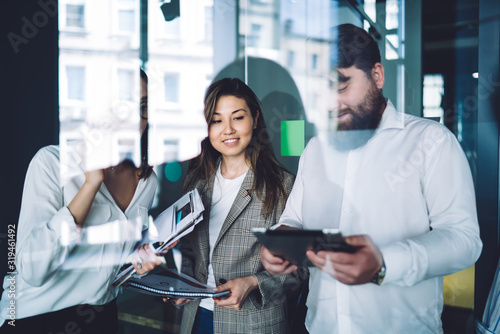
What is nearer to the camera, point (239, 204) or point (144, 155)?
point (239, 204)

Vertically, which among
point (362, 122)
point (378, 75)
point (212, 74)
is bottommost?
point (362, 122)

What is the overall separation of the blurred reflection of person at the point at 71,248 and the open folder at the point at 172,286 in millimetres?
48

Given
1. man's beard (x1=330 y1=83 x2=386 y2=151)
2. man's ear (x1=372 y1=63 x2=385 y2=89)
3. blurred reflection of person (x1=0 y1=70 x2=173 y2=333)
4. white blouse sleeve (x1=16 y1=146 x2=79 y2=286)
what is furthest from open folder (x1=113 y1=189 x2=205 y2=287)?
man's ear (x1=372 y1=63 x2=385 y2=89)

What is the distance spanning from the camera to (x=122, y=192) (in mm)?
1364

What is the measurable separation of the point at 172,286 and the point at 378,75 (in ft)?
3.40

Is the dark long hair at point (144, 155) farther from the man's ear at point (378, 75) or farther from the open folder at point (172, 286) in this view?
the man's ear at point (378, 75)

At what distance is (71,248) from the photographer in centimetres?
→ 130

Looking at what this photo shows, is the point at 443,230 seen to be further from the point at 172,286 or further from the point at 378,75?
the point at 172,286

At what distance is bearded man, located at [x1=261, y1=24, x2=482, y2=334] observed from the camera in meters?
0.97

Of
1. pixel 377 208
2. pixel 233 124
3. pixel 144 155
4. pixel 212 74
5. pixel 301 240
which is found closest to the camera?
pixel 301 240

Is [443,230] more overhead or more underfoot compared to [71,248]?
more overhead

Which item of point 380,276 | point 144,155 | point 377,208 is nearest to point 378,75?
point 377,208

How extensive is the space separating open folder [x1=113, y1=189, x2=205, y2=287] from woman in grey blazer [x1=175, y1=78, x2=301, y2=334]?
150 mm

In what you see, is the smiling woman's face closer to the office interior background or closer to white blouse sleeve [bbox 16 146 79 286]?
the office interior background
